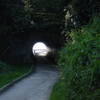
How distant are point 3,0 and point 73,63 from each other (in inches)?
738

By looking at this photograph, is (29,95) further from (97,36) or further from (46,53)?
(46,53)

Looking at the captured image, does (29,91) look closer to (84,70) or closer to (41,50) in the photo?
(84,70)

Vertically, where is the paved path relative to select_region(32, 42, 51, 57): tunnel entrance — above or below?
below

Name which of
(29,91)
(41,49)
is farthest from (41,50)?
(29,91)

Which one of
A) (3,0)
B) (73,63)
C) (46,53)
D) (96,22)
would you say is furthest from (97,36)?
(46,53)

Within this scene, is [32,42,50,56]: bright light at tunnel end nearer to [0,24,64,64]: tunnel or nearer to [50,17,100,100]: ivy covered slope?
[0,24,64,64]: tunnel

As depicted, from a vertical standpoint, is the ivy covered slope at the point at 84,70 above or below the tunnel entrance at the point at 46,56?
above

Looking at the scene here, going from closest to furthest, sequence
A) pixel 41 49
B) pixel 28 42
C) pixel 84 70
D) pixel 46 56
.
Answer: pixel 84 70
pixel 28 42
pixel 46 56
pixel 41 49

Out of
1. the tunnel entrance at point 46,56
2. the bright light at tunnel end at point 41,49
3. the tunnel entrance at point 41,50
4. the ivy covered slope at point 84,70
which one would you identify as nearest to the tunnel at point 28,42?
the tunnel entrance at point 46,56

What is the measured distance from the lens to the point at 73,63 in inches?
327

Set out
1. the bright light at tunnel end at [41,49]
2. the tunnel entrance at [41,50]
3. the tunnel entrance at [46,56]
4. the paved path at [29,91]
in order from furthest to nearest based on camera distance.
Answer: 1. the bright light at tunnel end at [41,49]
2. the tunnel entrance at [41,50]
3. the tunnel entrance at [46,56]
4. the paved path at [29,91]

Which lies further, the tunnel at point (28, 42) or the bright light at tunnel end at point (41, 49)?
the bright light at tunnel end at point (41, 49)

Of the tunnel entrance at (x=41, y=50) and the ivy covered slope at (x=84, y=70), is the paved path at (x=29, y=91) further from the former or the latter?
the tunnel entrance at (x=41, y=50)

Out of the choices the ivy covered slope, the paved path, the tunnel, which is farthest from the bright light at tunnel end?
the ivy covered slope
